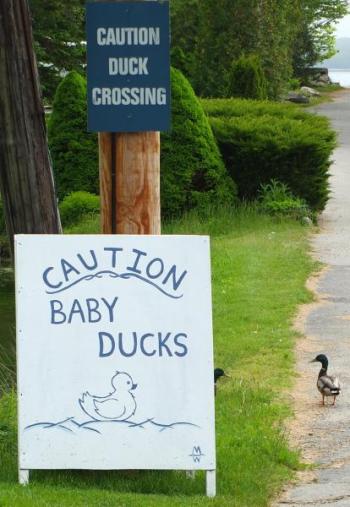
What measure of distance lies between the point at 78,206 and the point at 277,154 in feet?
9.64

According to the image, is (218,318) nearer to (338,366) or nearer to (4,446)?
(338,366)

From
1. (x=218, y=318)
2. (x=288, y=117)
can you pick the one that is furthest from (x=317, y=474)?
(x=288, y=117)

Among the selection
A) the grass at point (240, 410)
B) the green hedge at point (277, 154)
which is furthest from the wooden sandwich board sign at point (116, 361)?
the green hedge at point (277, 154)

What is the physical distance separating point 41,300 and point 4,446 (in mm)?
1366

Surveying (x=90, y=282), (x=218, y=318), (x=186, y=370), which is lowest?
(x=218, y=318)

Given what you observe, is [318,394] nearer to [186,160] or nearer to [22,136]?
[22,136]

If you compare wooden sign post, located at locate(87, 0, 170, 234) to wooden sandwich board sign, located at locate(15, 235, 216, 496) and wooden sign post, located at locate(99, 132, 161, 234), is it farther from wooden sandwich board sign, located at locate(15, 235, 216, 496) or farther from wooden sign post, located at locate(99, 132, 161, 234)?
wooden sandwich board sign, located at locate(15, 235, 216, 496)

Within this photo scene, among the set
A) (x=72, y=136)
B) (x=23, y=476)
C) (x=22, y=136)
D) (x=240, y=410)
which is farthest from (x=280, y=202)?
(x=23, y=476)

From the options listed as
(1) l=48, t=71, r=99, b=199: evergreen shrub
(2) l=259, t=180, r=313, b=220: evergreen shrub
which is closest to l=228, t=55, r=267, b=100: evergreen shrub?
(1) l=48, t=71, r=99, b=199: evergreen shrub

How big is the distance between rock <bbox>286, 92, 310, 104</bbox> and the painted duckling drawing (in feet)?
108

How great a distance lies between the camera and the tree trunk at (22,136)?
8607mm

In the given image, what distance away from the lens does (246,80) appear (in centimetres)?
2636

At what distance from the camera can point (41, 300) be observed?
6.43 meters

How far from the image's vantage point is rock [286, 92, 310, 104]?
129 feet
